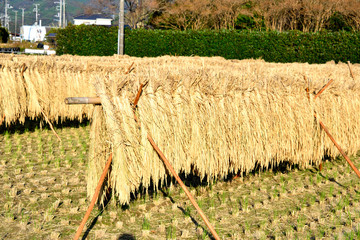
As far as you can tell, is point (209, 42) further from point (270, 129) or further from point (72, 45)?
point (270, 129)

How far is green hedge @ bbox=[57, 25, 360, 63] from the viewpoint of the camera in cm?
2008

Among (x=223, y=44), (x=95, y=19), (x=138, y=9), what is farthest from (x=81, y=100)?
(x=95, y=19)

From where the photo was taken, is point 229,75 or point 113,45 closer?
point 229,75

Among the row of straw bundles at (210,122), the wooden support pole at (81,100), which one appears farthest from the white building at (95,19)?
the wooden support pole at (81,100)

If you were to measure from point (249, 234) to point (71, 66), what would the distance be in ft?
20.1

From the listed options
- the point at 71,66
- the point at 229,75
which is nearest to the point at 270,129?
the point at 229,75

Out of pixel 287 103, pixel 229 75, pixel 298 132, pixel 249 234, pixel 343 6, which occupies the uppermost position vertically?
pixel 343 6

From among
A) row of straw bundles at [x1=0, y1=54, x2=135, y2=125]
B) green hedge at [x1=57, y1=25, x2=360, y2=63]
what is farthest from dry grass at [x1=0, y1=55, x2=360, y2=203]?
green hedge at [x1=57, y1=25, x2=360, y2=63]

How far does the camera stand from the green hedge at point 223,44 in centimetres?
2008

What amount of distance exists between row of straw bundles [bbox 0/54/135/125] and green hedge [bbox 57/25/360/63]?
11918mm

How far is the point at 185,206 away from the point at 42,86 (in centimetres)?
482

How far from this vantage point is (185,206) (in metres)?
4.89

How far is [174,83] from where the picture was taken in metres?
4.65

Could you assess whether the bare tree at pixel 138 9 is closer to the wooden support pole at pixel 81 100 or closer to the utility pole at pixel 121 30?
the utility pole at pixel 121 30
